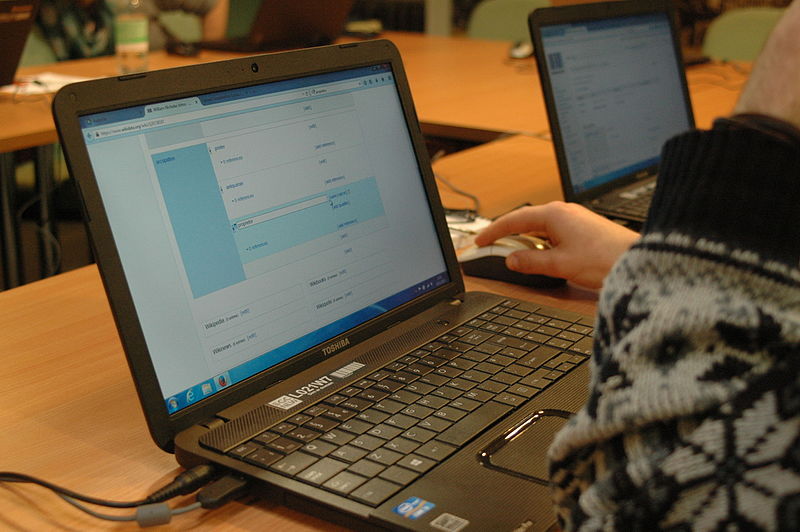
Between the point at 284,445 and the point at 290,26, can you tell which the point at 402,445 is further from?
the point at 290,26

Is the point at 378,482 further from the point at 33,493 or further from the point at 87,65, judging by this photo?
the point at 87,65

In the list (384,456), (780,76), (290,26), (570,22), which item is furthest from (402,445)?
(290,26)

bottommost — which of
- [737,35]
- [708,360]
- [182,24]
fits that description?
[737,35]

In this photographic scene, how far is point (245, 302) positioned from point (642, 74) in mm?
968

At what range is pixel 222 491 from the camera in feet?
2.05

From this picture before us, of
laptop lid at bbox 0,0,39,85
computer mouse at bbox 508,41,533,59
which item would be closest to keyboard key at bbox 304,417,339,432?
laptop lid at bbox 0,0,39,85

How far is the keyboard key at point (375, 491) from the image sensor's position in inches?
23.1

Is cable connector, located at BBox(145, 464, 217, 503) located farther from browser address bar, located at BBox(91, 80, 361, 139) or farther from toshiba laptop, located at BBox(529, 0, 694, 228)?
toshiba laptop, located at BBox(529, 0, 694, 228)

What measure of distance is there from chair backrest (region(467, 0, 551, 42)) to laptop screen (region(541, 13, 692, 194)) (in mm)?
2024

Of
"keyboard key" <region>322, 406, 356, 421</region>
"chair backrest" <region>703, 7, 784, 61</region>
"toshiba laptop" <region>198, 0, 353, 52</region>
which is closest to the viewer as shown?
"keyboard key" <region>322, 406, 356, 421</region>

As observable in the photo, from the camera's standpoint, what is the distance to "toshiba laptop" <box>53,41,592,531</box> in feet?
Result: 2.07

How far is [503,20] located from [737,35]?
3.06ft

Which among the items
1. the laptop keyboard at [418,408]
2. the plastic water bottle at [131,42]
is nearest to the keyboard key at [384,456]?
the laptop keyboard at [418,408]

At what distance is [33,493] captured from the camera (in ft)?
2.15
